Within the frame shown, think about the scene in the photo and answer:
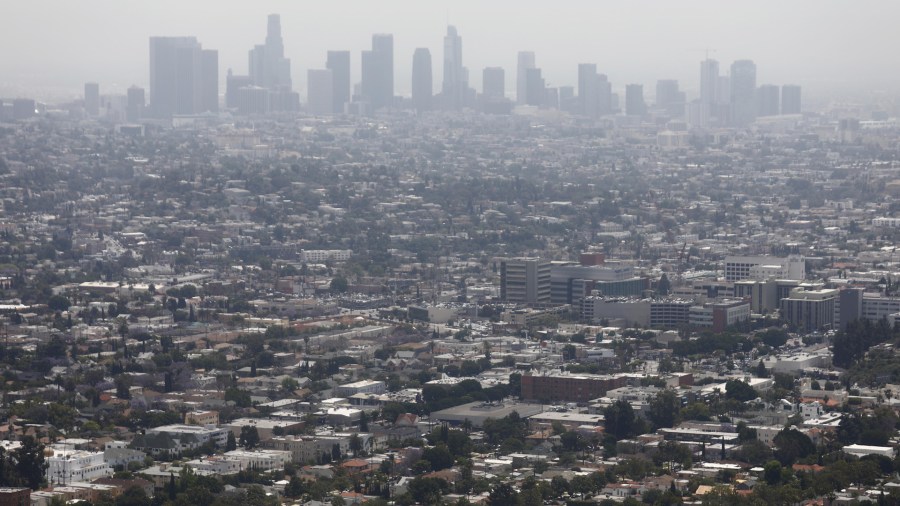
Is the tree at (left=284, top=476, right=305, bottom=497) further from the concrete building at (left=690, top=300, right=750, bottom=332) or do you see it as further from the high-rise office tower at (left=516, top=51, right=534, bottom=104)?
the high-rise office tower at (left=516, top=51, right=534, bottom=104)

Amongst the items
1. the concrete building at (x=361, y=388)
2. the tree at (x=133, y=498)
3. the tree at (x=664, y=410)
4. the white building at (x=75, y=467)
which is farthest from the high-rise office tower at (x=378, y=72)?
the tree at (x=133, y=498)

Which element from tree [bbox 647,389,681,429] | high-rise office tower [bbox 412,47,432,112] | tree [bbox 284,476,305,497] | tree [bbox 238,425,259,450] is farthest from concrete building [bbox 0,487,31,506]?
high-rise office tower [bbox 412,47,432,112]

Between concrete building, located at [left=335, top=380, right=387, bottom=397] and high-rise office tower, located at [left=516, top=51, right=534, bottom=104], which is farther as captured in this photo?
high-rise office tower, located at [left=516, top=51, right=534, bottom=104]

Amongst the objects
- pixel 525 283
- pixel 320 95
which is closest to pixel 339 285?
pixel 525 283

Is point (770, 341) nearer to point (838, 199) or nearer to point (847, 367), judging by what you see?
point (847, 367)

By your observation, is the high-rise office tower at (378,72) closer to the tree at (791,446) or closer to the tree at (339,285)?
the tree at (339,285)

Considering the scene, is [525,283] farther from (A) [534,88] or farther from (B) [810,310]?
(A) [534,88]
